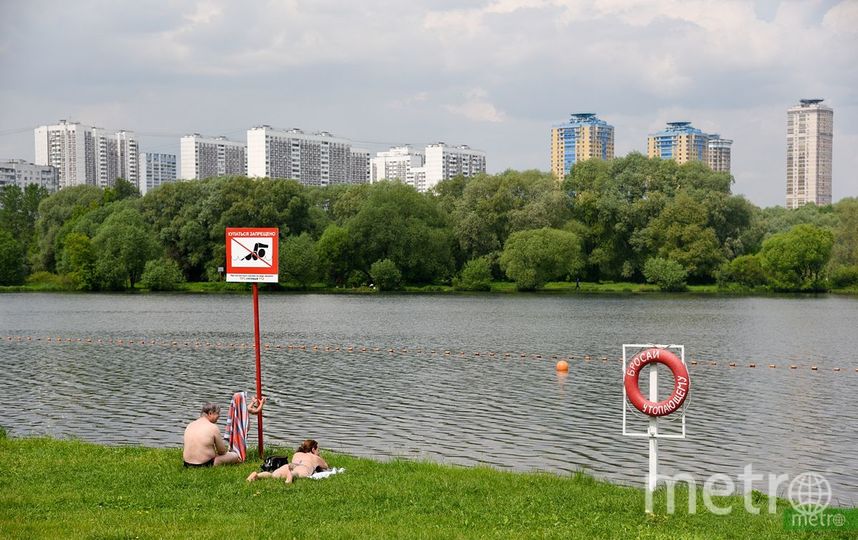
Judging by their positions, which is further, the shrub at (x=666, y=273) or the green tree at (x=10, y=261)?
the green tree at (x=10, y=261)

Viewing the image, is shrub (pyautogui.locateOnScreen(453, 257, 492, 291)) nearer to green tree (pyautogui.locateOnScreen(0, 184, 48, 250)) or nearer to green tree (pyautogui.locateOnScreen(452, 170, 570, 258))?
green tree (pyautogui.locateOnScreen(452, 170, 570, 258))

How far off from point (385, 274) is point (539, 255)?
1602 cm

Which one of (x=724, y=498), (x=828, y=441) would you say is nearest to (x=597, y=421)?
(x=828, y=441)

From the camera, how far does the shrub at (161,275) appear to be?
322 feet

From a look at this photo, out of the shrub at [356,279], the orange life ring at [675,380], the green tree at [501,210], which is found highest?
the green tree at [501,210]

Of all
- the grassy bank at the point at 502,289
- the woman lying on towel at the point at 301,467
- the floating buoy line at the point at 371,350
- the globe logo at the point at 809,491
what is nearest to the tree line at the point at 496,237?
the grassy bank at the point at 502,289

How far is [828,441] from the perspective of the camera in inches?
822

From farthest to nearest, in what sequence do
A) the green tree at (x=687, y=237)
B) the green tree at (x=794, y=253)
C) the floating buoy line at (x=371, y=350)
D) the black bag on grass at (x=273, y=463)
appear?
the green tree at (x=687, y=237) < the green tree at (x=794, y=253) < the floating buoy line at (x=371, y=350) < the black bag on grass at (x=273, y=463)

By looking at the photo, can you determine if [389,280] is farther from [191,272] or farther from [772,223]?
[772,223]

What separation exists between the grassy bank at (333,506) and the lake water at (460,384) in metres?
4.17

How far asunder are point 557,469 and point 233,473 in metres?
6.35

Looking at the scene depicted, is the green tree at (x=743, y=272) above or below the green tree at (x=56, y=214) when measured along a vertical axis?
below

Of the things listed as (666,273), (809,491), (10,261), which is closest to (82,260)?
(10,261)

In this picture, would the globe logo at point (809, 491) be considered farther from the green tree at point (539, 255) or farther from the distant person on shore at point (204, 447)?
the green tree at point (539, 255)
